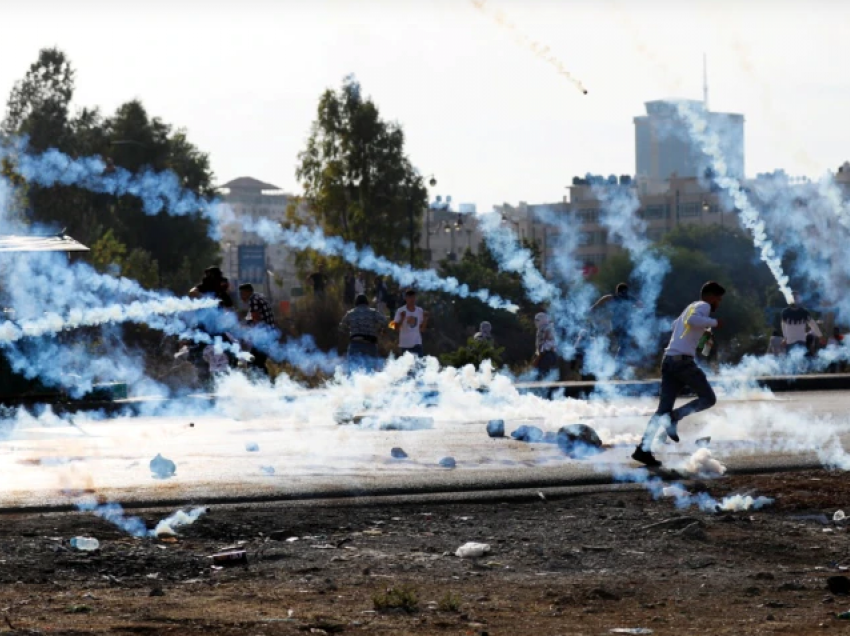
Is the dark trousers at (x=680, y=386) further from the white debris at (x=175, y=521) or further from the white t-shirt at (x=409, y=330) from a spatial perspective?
the white t-shirt at (x=409, y=330)

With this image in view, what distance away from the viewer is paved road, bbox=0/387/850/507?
10.9m

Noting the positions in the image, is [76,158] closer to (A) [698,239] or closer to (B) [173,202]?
(B) [173,202]

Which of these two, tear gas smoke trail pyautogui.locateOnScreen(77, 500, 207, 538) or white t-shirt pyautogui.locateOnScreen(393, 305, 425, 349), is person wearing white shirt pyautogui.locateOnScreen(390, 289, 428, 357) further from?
tear gas smoke trail pyautogui.locateOnScreen(77, 500, 207, 538)

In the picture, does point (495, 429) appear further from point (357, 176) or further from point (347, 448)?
point (357, 176)

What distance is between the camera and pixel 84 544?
8.20 metres

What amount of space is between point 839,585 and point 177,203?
67198 millimetres

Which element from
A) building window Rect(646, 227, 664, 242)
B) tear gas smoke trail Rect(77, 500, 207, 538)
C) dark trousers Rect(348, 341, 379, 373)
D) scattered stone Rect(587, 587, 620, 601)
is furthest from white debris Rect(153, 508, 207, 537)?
building window Rect(646, 227, 664, 242)

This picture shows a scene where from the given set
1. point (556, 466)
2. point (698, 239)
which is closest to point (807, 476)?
point (556, 466)

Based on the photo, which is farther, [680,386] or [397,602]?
[680,386]

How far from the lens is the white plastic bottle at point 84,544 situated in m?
8.16

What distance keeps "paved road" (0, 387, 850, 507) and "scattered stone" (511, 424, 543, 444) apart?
0.61 ft

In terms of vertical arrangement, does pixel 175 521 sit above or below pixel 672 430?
below

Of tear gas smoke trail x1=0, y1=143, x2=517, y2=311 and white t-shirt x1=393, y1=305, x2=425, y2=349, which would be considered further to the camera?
tear gas smoke trail x1=0, y1=143, x2=517, y2=311

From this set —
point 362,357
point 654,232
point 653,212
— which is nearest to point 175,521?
point 362,357
